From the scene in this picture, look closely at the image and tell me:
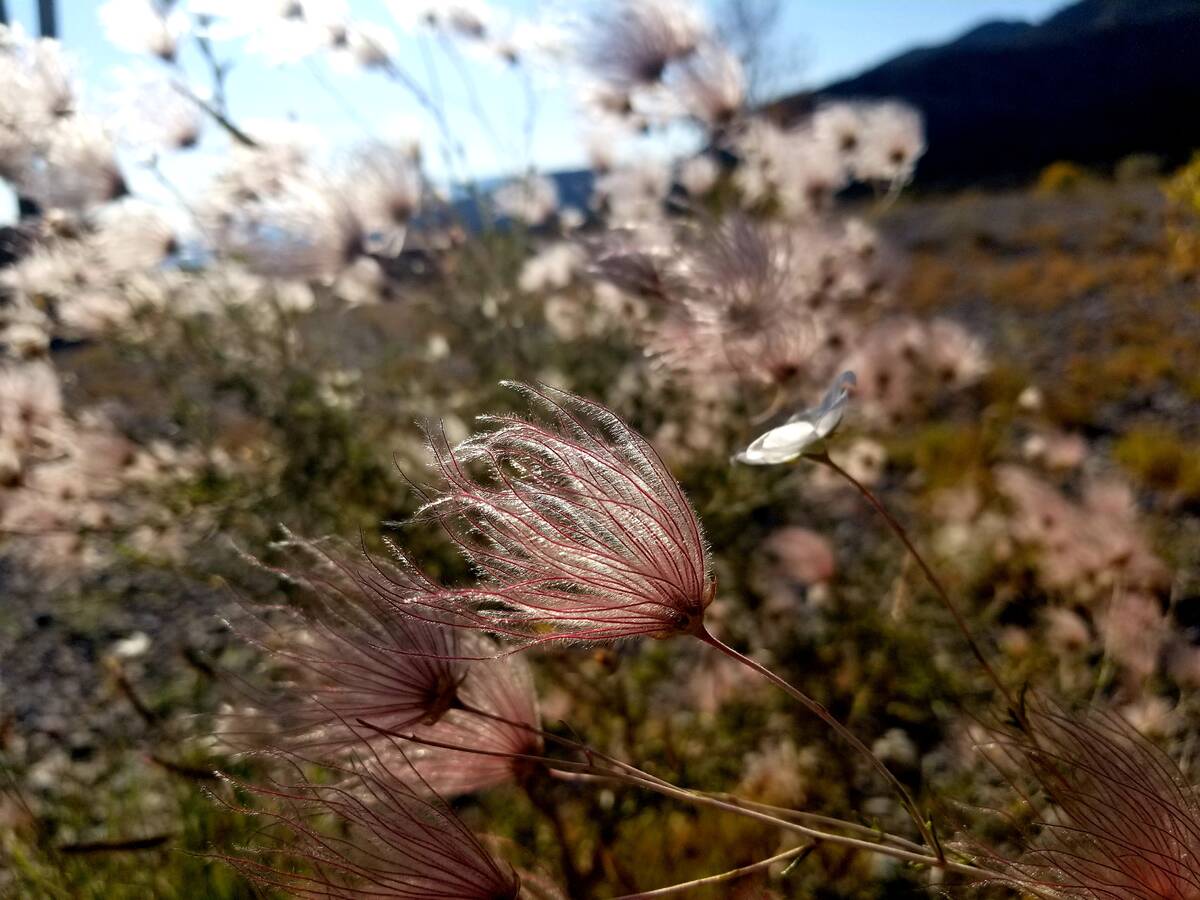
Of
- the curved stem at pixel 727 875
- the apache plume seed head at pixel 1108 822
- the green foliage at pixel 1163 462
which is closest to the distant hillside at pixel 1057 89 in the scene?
the green foliage at pixel 1163 462

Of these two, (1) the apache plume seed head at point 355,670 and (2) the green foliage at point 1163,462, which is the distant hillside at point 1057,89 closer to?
(2) the green foliage at point 1163,462

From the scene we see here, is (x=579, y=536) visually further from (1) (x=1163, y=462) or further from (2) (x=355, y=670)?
(1) (x=1163, y=462)

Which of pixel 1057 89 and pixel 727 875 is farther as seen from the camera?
pixel 1057 89

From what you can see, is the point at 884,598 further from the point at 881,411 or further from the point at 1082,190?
the point at 1082,190

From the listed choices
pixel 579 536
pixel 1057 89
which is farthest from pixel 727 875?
pixel 1057 89

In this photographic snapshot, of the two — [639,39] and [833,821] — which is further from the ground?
[639,39]

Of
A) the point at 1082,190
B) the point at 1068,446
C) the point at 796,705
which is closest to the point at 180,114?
the point at 796,705

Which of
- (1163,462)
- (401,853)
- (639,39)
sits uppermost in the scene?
(639,39)
